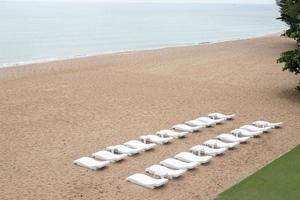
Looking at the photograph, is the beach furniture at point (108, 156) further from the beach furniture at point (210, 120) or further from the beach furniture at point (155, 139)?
the beach furniture at point (210, 120)

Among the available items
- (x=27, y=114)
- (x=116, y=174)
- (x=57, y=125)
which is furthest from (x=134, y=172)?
(x=27, y=114)

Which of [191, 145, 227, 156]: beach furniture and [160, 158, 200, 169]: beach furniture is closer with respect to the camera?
[160, 158, 200, 169]: beach furniture

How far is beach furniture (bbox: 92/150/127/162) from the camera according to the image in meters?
11.5

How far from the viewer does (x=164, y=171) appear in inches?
417

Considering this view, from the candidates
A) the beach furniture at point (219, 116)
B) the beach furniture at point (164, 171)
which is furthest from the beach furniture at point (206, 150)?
the beach furniture at point (219, 116)

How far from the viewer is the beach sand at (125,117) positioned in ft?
33.9

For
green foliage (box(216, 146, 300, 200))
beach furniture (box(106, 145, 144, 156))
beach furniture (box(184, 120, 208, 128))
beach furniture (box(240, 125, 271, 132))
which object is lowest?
green foliage (box(216, 146, 300, 200))

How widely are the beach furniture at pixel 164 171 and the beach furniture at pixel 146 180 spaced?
0.61 ft

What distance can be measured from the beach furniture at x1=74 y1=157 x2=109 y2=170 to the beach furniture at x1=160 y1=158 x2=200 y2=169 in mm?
1420

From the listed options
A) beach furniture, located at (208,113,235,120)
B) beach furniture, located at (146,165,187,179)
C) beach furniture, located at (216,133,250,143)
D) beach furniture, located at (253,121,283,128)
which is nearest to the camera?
beach furniture, located at (146,165,187,179)

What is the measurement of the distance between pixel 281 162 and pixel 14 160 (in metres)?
6.55

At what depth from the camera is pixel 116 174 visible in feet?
35.7

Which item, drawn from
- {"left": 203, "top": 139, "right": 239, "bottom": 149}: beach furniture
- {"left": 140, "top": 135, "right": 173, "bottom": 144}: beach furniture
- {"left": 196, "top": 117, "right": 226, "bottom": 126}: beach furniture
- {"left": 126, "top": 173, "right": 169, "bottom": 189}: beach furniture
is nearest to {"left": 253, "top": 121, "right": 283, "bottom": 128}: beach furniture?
{"left": 196, "top": 117, "right": 226, "bottom": 126}: beach furniture

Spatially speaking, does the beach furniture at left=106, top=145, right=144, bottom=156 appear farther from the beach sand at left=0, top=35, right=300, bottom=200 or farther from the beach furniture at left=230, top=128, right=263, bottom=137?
the beach furniture at left=230, top=128, right=263, bottom=137
